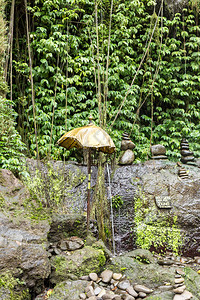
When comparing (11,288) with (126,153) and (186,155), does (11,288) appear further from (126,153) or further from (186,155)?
(186,155)

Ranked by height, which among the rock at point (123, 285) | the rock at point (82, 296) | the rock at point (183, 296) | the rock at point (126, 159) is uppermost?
the rock at point (126, 159)

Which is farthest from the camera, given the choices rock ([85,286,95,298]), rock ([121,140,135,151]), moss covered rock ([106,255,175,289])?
rock ([121,140,135,151])

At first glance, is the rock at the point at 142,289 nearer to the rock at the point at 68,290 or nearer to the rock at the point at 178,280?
the rock at the point at 178,280

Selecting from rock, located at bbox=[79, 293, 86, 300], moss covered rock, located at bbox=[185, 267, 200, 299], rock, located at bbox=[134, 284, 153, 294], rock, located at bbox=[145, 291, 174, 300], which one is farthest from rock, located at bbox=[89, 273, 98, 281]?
moss covered rock, located at bbox=[185, 267, 200, 299]

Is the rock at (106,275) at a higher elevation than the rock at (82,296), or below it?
below

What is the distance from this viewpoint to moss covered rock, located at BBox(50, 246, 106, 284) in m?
2.38

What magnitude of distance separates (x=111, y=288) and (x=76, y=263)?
0.39 metres

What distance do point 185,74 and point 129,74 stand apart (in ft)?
4.05

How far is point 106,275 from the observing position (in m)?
2.46

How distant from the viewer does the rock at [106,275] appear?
2418mm

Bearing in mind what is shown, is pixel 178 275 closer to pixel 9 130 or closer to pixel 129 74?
pixel 9 130

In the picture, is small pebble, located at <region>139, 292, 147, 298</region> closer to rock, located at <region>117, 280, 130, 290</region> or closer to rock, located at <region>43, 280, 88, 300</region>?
rock, located at <region>117, 280, 130, 290</region>

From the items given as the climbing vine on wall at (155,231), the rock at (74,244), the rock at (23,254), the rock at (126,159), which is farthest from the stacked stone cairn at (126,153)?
the rock at (23,254)

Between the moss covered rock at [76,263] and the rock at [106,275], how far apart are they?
0.06 metres
